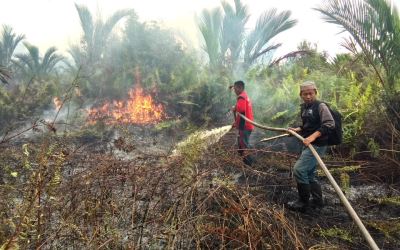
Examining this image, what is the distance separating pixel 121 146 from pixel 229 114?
3.52m

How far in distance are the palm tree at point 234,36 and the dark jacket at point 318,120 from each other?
750 centimetres

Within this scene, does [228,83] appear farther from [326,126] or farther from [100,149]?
[326,126]

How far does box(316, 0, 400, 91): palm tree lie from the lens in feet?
19.0

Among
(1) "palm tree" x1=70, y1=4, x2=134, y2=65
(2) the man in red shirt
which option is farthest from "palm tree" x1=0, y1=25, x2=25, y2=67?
(2) the man in red shirt

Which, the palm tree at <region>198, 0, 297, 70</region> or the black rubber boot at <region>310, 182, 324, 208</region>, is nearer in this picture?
the black rubber boot at <region>310, 182, 324, 208</region>

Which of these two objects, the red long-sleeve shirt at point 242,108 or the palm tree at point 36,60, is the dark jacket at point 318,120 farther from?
the palm tree at point 36,60

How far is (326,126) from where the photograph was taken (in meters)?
3.92

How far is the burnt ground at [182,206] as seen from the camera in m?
2.85

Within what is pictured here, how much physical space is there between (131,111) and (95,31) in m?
4.79

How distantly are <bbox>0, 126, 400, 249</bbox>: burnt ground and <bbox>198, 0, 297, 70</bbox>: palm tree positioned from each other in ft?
19.6

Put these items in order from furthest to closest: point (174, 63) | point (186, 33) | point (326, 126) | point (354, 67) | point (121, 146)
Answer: point (186, 33)
point (174, 63)
point (354, 67)
point (121, 146)
point (326, 126)

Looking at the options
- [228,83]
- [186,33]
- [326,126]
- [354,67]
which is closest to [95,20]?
[186,33]

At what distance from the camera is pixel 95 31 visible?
1319 centimetres

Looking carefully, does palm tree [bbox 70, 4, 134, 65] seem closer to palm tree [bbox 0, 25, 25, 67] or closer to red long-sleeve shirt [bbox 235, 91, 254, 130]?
palm tree [bbox 0, 25, 25, 67]
